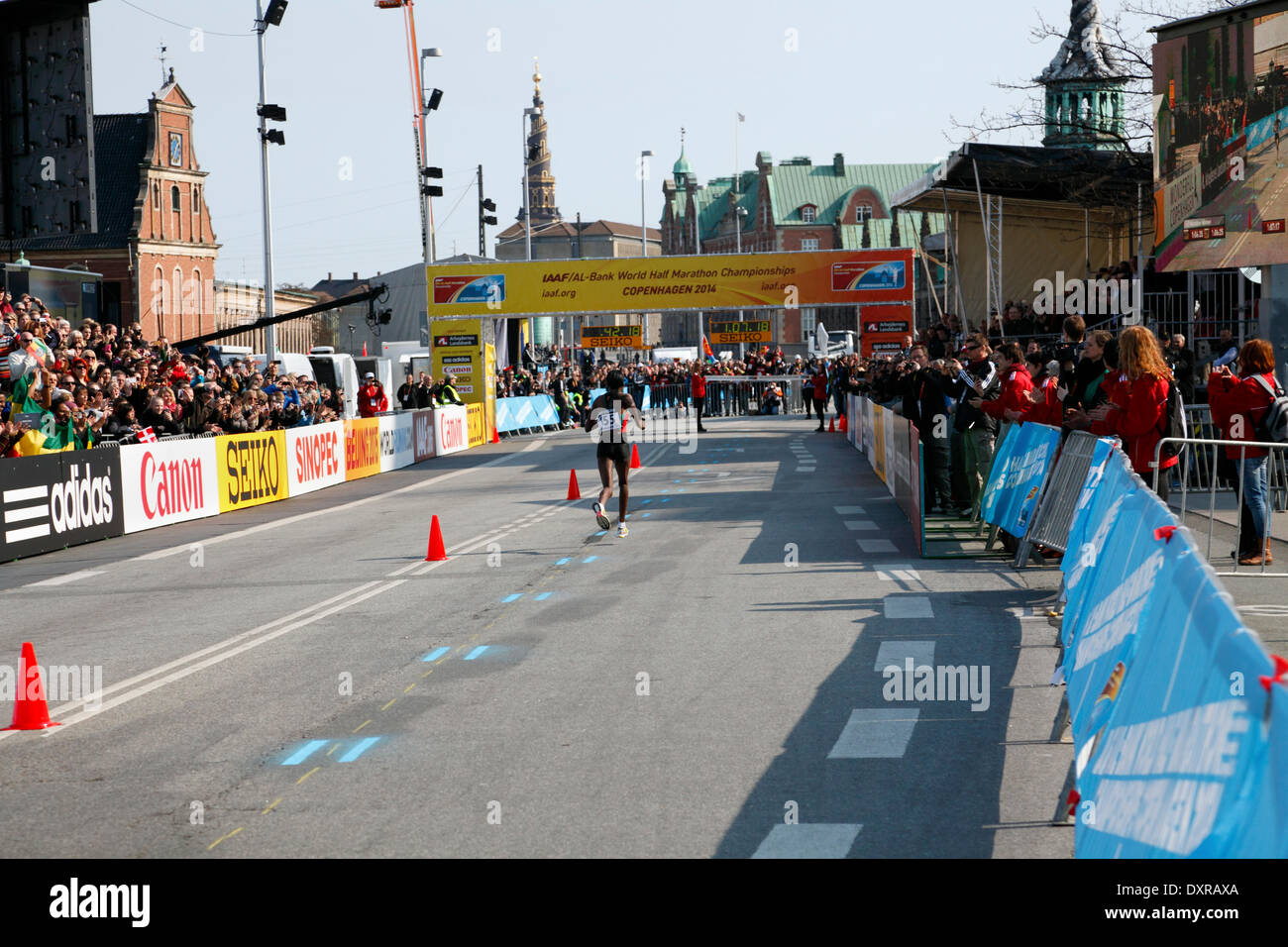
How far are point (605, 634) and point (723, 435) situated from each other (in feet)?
102

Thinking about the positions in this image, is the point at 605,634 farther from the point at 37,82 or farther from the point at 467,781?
the point at 37,82

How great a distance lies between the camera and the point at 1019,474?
13516 millimetres

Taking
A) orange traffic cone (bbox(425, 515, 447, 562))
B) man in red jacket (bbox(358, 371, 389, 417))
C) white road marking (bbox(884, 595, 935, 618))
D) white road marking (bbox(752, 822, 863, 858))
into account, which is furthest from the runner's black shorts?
man in red jacket (bbox(358, 371, 389, 417))

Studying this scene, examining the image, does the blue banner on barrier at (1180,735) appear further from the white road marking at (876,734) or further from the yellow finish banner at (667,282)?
the yellow finish banner at (667,282)

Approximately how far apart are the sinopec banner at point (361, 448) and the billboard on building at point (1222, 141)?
1605cm

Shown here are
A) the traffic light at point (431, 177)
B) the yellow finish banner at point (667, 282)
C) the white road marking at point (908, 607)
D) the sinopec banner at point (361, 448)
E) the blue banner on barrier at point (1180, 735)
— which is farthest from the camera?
the yellow finish banner at point (667, 282)

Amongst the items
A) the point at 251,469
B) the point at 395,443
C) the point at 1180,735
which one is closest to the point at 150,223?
the point at 395,443

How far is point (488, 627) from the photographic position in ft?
36.2

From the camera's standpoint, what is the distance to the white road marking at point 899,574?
13.1 meters

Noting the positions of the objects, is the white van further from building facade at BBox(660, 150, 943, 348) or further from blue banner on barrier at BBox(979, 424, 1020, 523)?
building facade at BBox(660, 150, 943, 348)

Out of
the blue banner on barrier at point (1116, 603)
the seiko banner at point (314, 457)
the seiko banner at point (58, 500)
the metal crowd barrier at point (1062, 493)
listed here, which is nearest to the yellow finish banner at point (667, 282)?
the seiko banner at point (314, 457)

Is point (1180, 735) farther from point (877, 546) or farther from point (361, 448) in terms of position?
point (361, 448)
